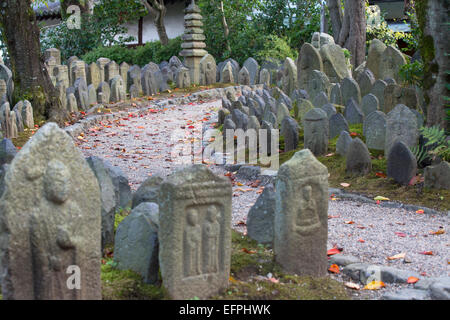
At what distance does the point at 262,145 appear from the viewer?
746 centimetres

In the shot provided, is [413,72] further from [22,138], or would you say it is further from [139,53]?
[139,53]

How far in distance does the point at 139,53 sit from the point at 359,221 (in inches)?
587

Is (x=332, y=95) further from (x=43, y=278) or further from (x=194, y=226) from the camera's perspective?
(x=43, y=278)

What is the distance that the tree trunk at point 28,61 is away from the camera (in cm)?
905

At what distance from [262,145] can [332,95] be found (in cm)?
219

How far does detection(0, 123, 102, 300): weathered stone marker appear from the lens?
2777 millimetres

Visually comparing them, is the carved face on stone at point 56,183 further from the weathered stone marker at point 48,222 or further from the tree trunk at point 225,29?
the tree trunk at point 225,29

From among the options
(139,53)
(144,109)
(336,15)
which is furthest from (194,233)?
(139,53)

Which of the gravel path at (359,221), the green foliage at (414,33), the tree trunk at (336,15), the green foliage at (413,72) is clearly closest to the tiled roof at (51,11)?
the tree trunk at (336,15)

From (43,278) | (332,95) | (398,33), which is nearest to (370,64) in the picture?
(332,95)

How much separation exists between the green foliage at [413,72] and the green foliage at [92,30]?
1425 cm

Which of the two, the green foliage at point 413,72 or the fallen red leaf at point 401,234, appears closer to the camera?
the fallen red leaf at point 401,234

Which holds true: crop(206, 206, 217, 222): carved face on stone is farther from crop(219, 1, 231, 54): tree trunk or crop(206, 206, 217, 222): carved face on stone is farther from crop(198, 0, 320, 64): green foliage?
crop(219, 1, 231, 54): tree trunk

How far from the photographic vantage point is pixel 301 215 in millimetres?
3672
